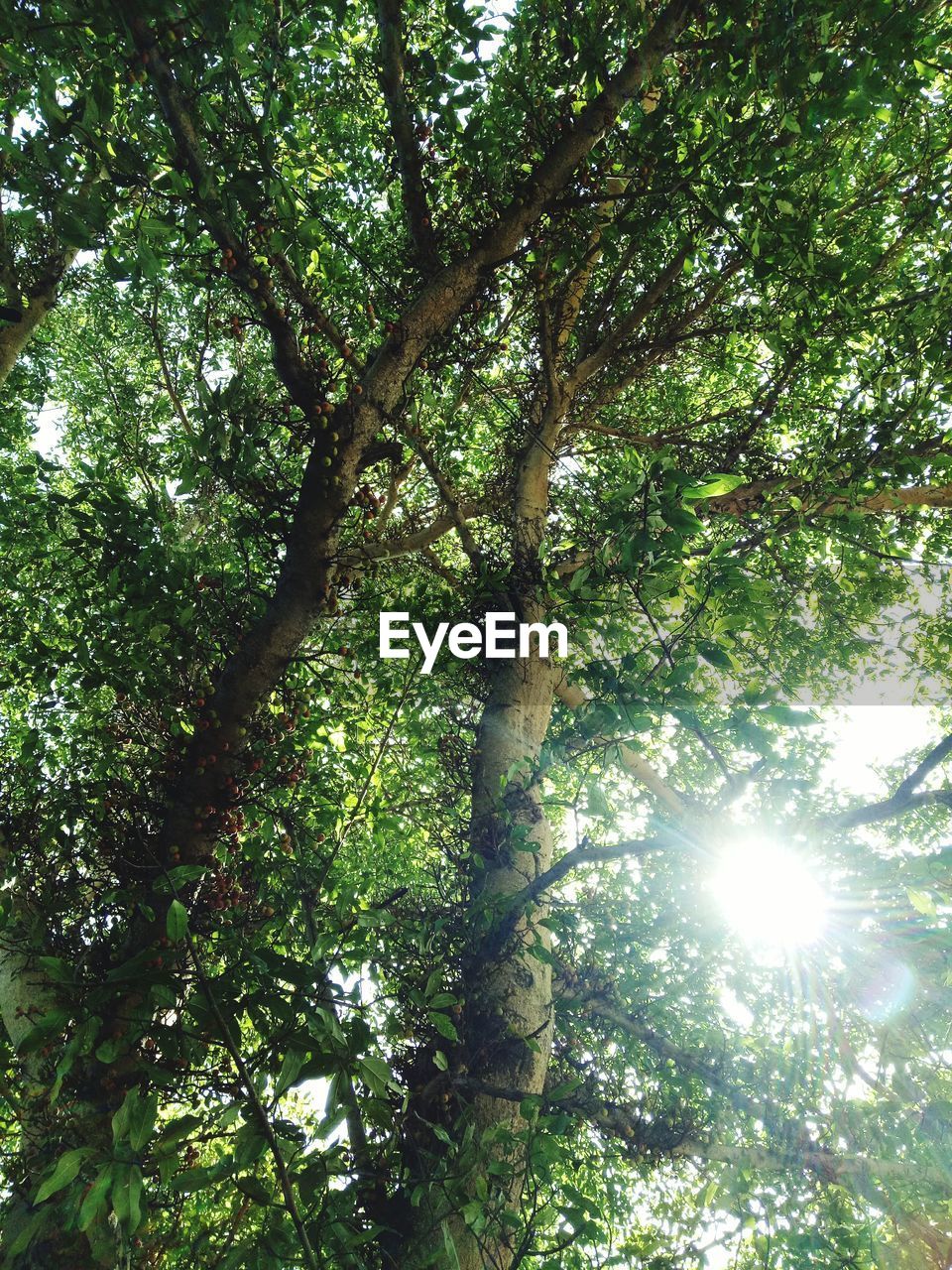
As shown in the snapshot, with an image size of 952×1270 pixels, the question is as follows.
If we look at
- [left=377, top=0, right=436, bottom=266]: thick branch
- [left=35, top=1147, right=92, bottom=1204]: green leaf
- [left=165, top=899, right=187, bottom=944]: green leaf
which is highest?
[left=377, top=0, right=436, bottom=266]: thick branch

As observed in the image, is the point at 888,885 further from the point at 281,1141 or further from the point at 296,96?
the point at 296,96

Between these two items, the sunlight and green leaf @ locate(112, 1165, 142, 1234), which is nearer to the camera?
green leaf @ locate(112, 1165, 142, 1234)

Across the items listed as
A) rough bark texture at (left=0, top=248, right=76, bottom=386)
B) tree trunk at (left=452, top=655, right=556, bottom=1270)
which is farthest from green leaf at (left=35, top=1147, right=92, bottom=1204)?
rough bark texture at (left=0, top=248, right=76, bottom=386)

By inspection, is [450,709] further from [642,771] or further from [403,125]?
[403,125]

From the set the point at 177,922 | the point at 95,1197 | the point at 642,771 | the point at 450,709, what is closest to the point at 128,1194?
the point at 95,1197

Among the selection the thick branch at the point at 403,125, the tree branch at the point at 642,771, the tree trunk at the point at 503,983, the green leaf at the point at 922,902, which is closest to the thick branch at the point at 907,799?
the green leaf at the point at 922,902

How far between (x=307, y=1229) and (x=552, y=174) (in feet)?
13.9

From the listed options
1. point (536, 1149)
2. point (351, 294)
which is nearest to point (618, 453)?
point (351, 294)

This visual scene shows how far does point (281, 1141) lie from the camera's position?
1.72 meters

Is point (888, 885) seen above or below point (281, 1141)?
above

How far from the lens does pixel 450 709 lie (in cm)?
471

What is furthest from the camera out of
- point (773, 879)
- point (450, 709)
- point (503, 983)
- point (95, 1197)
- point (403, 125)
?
point (450, 709)

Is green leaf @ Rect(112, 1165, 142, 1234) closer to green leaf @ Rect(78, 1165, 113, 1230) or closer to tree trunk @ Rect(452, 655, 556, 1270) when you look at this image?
green leaf @ Rect(78, 1165, 113, 1230)

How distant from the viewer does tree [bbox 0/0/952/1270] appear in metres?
1.93
